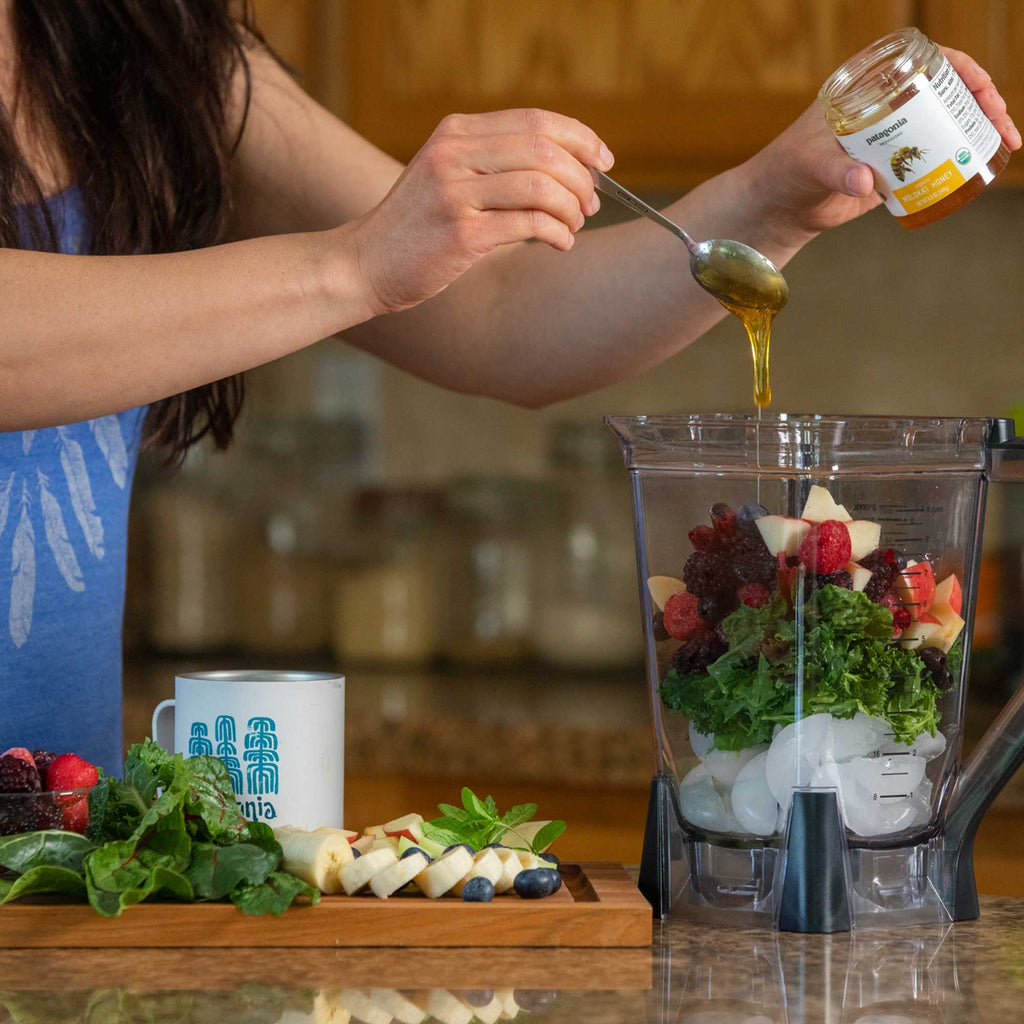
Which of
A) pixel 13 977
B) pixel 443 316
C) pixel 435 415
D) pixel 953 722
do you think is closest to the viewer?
pixel 13 977

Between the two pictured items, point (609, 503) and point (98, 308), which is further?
point (609, 503)

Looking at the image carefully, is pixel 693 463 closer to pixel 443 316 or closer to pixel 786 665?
pixel 786 665

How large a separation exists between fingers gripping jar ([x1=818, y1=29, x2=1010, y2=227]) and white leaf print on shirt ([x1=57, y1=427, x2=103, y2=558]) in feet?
1.83

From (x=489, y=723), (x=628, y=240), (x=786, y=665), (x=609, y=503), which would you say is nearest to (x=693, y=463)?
(x=786, y=665)

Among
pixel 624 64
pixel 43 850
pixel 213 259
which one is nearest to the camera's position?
pixel 43 850

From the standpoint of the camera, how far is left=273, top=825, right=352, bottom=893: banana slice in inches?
25.1

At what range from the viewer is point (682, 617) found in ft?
2.23

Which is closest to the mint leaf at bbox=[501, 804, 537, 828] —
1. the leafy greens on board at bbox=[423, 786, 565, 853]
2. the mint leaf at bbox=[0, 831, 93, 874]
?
the leafy greens on board at bbox=[423, 786, 565, 853]

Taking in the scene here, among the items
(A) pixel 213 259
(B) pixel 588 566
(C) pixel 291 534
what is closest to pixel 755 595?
(A) pixel 213 259

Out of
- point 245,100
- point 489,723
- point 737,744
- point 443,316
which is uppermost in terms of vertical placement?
point 245,100

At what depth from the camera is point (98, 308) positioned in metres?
0.74

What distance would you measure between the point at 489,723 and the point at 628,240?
3.89ft

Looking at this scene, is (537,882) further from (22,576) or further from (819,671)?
(22,576)

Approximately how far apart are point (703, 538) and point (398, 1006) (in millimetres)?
268
